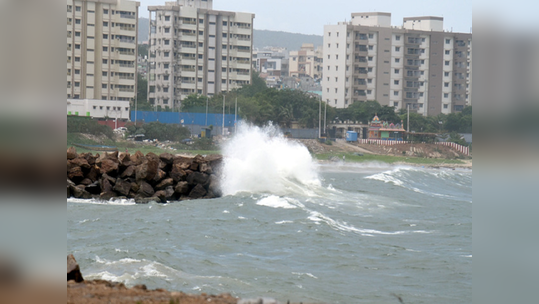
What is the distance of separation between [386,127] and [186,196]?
70.5m

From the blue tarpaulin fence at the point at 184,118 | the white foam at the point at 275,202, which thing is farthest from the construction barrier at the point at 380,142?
the white foam at the point at 275,202

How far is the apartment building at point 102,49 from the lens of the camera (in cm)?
9725

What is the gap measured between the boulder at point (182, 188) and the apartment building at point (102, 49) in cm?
7206

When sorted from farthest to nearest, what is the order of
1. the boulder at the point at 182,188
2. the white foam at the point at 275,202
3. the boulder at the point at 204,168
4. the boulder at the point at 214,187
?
1. the boulder at the point at 204,168
2. the boulder at the point at 214,187
3. the boulder at the point at 182,188
4. the white foam at the point at 275,202

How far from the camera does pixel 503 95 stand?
418cm

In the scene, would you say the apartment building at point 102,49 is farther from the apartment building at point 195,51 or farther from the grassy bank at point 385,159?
the grassy bank at point 385,159

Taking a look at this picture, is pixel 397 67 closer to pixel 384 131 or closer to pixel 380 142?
pixel 384 131

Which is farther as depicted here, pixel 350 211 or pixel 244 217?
pixel 350 211

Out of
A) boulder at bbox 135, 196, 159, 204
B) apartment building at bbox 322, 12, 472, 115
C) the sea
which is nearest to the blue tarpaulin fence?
apartment building at bbox 322, 12, 472, 115

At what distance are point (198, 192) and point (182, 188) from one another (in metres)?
0.82

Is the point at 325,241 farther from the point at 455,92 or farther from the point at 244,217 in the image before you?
the point at 455,92

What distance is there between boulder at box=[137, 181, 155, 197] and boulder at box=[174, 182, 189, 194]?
4.17 ft

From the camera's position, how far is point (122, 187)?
26828mm

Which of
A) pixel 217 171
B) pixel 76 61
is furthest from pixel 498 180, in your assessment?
pixel 76 61
